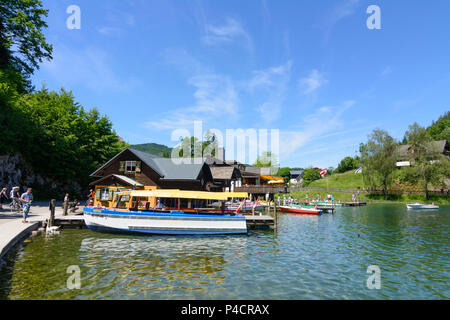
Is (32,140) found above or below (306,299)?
above

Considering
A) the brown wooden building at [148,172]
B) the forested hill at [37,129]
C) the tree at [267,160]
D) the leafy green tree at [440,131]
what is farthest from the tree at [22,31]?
the leafy green tree at [440,131]

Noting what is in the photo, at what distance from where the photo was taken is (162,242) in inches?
757

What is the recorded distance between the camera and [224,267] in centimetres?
1352

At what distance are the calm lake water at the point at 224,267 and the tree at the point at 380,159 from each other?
5422 cm

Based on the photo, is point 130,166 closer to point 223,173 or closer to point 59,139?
point 59,139

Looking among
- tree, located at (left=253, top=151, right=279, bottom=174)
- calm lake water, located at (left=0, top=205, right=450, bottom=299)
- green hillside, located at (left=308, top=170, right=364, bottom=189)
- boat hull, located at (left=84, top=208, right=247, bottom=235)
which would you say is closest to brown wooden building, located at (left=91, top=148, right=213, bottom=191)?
boat hull, located at (left=84, top=208, right=247, bottom=235)

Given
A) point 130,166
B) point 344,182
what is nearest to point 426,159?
point 344,182

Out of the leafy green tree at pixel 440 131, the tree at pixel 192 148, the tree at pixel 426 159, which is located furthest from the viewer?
the leafy green tree at pixel 440 131

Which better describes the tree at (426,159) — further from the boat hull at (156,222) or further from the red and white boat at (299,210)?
the boat hull at (156,222)

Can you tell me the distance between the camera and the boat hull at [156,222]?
2120cm

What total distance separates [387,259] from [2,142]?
41.2m
